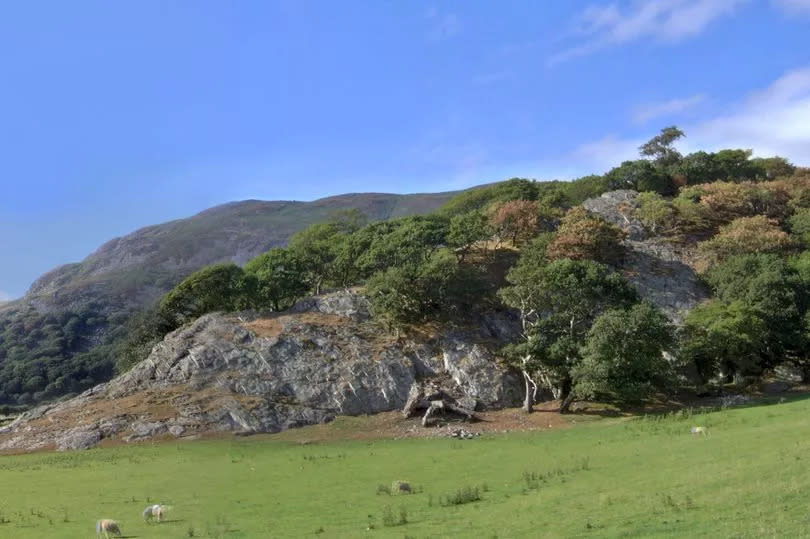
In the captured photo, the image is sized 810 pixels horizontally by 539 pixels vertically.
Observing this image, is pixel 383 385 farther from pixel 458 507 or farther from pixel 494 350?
pixel 458 507

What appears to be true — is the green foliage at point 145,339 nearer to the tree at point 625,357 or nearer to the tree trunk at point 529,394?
the tree trunk at point 529,394

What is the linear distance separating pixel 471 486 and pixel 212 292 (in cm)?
5122

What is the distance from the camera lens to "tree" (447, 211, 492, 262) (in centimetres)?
6781

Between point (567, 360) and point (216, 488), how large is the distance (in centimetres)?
3009

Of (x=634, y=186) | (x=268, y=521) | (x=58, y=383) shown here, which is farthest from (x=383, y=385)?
(x=58, y=383)

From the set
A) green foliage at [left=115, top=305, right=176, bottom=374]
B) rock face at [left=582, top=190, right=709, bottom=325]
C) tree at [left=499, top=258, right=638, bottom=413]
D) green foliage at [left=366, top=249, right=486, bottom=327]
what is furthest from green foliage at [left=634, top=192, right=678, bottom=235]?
green foliage at [left=115, top=305, right=176, bottom=374]

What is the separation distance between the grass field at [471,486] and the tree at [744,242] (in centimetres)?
3411

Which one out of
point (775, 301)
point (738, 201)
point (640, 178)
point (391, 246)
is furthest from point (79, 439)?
point (640, 178)

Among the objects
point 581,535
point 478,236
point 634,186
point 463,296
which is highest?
point 634,186

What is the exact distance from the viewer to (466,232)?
2677 inches

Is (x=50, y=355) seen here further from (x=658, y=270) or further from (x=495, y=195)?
(x=658, y=270)

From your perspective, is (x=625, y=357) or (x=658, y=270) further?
(x=658, y=270)

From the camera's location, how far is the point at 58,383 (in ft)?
424

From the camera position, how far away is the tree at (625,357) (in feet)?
144
